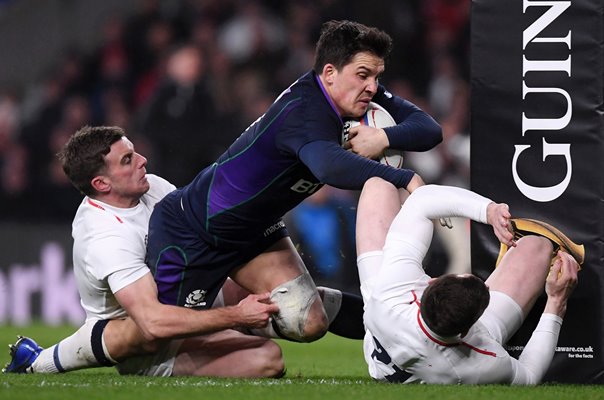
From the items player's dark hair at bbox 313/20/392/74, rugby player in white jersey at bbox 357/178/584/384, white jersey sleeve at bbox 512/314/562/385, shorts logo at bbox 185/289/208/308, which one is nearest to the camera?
rugby player in white jersey at bbox 357/178/584/384

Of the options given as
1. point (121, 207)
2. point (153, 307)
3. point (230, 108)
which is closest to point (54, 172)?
point (230, 108)

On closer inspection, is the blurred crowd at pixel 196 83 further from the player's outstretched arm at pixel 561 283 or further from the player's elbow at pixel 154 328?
the player's outstretched arm at pixel 561 283

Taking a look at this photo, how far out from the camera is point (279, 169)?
4969 mm

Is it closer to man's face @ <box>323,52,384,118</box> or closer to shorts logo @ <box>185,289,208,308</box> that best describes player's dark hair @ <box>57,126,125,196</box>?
shorts logo @ <box>185,289,208,308</box>

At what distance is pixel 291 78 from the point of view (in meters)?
10.6

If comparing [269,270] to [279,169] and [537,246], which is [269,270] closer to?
[279,169]

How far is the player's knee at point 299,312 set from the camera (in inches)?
211

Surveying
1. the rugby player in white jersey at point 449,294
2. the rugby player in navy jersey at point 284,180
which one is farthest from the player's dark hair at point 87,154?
the rugby player in white jersey at point 449,294

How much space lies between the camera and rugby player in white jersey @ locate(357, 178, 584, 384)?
4.27 metres

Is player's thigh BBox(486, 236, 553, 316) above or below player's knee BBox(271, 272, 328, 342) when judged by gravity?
above

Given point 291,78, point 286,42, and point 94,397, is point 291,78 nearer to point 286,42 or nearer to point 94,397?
point 286,42

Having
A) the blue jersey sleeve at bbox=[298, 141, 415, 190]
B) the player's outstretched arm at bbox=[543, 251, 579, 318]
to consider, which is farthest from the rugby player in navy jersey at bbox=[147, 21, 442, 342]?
the player's outstretched arm at bbox=[543, 251, 579, 318]

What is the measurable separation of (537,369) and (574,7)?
1542 millimetres

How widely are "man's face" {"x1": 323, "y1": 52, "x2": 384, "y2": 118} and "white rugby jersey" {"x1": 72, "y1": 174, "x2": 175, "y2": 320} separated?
3.94 ft
